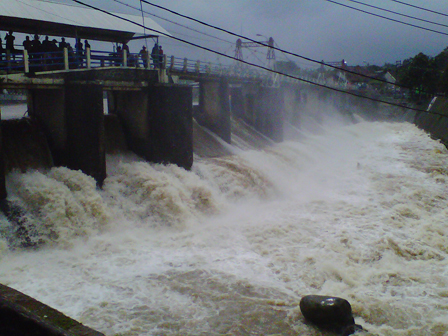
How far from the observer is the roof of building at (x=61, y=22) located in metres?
12.7

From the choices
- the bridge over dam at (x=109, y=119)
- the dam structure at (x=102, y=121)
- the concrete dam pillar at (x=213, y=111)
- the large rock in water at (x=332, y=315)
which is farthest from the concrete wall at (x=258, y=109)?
the large rock in water at (x=332, y=315)

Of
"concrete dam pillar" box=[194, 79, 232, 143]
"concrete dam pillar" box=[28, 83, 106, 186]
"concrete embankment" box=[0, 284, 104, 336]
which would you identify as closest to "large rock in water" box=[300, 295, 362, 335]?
"concrete embankment" box=[0, 284, 104, 336]

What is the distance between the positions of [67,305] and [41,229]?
3008mm

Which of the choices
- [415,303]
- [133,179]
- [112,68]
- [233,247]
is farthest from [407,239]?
[112,68]

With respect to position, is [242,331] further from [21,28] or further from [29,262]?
[21,28]

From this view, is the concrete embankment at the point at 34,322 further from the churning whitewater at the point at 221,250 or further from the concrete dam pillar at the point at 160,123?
the concrete dam pillar at the point at 160,123

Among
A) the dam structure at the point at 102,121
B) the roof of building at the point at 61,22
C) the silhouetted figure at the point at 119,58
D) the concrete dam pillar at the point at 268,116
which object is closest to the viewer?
the dam structure at the point at 102,121

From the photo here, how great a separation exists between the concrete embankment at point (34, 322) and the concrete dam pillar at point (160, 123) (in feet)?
31.3

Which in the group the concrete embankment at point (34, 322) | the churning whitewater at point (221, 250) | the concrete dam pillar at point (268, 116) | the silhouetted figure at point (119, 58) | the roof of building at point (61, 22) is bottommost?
the churning whitewater at point (221, 250)

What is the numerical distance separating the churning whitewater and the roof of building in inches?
199

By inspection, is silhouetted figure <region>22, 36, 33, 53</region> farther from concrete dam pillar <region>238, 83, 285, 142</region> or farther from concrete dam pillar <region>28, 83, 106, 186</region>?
concrete dam pillar <region>238, 83, 285, 142</region>

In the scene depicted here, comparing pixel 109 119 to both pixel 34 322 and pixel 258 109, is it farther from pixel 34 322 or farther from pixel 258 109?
pixel 258 109

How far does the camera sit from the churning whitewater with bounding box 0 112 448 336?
7.26 meters

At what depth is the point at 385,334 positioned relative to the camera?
678 cm
